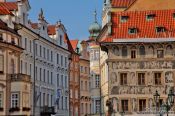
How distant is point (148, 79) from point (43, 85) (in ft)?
54.6

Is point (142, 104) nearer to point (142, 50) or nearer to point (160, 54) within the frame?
point (160, 54)

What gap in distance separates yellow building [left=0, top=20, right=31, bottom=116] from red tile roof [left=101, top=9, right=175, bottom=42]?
10.2 meters

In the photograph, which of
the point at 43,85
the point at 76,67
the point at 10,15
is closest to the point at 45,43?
the point at 43,85

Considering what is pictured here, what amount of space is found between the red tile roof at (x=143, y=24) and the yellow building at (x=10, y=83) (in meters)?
10.2

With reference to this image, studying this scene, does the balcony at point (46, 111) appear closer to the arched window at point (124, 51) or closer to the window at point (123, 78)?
the window at point (123, 78)

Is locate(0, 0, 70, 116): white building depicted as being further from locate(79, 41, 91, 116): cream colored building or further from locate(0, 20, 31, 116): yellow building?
locate(79, 41, 91, 116): cream colored building

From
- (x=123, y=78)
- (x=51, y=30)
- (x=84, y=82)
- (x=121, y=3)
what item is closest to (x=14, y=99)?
(x=123, y=78)

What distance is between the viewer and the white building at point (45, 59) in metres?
64.7

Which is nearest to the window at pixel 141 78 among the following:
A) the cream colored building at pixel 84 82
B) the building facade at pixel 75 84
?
the building facade at pixel 75 84

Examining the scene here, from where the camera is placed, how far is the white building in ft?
212

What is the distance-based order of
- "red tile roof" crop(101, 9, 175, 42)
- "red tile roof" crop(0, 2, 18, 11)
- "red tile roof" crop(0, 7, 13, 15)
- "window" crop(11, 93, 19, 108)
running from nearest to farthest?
"window" crop(11, 93, 19, 108) < "red tile roof" crop(0, 7, 13, 15) < "red tile roof" crop(101, 9, 175, 42) < "red tile roof" crop(0, 2, 18, 11)

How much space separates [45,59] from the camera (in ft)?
244

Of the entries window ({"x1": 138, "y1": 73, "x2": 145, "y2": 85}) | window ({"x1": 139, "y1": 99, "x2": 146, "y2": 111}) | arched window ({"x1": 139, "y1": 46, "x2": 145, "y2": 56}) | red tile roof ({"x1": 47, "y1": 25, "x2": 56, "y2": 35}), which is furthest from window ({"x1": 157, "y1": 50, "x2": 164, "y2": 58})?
red tile roof ({"x1": 47, "y1": 25, "x2": 56, "y2": 35})

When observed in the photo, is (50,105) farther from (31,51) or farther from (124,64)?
(124,64)
